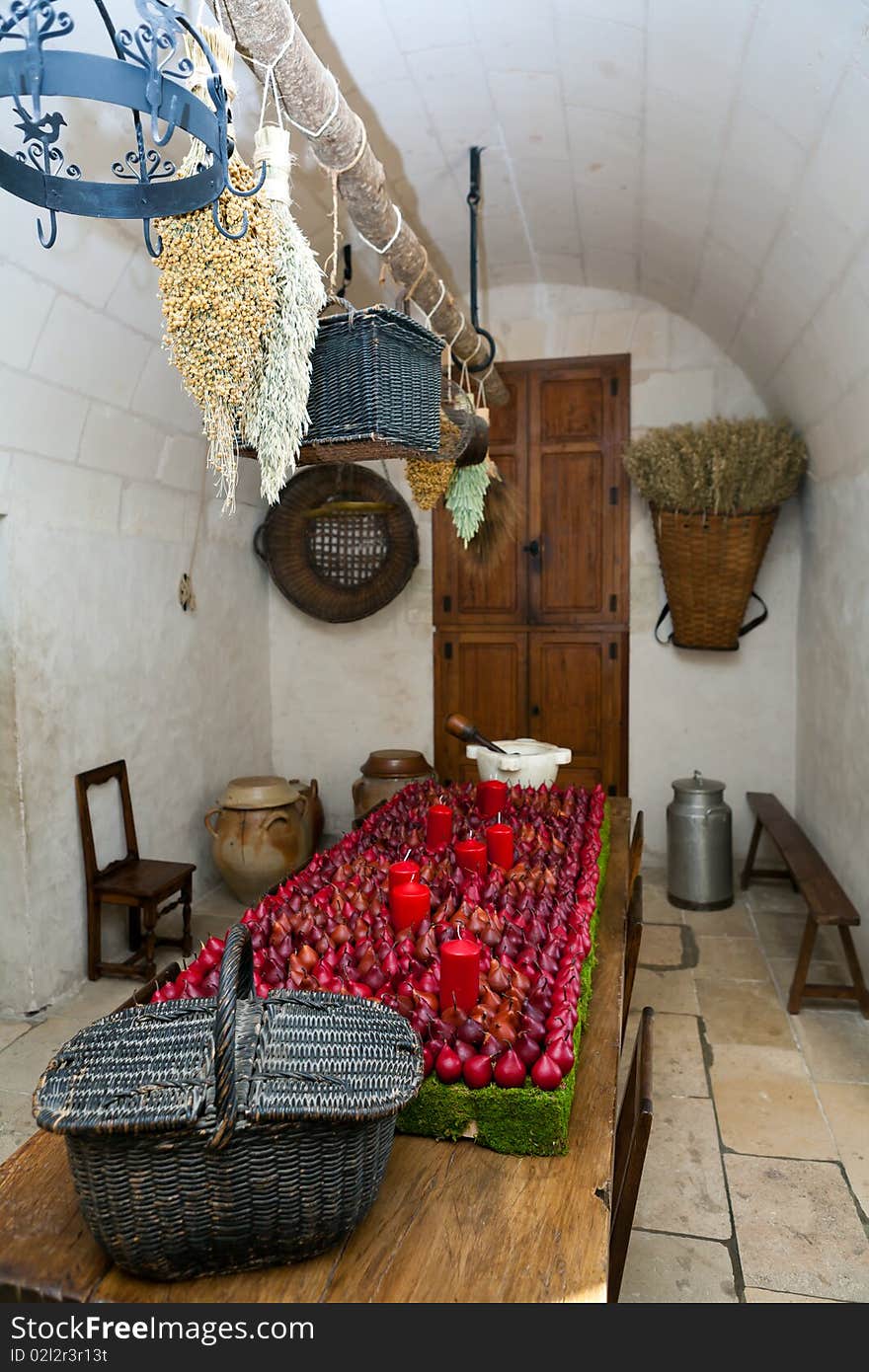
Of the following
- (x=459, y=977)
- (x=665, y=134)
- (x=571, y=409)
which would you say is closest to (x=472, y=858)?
(x=459, y=977)

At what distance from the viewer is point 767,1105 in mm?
2859

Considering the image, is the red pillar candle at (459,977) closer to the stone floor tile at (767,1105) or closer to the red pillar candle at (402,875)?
the red pillar candle at (402,875)

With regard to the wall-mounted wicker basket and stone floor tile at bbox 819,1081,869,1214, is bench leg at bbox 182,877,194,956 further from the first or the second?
stone floor tile at bbox 819,1081,869,1214

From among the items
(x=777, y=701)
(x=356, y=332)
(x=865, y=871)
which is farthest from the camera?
(x=777, y=701)

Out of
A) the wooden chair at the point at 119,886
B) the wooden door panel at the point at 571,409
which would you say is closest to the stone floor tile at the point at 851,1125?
the wooden chair at the point at 119,886

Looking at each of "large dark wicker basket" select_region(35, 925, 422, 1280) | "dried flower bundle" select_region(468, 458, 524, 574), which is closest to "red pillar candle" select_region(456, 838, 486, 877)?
"large dark wicker basket" select_region(35, 925, 422, 1280)

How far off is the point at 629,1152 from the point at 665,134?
2.95 m

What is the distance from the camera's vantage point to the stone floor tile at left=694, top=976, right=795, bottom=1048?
3.29 metres

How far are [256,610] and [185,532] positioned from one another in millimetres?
952

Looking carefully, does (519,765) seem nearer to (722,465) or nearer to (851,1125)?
(851,1125)

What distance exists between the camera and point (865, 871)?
11.3ft
